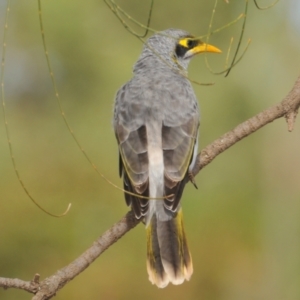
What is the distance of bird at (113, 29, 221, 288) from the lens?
4922 millimetres

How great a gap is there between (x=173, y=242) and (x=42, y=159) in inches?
403

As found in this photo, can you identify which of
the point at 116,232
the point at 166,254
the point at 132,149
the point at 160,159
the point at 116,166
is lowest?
the point at 116,232

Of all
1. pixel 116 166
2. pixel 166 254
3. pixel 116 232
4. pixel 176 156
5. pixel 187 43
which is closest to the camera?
pixel 116 232

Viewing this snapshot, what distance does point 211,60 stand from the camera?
52.1 feet

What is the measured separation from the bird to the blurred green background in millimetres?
7903

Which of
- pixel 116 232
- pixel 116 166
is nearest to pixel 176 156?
pixel 116 232

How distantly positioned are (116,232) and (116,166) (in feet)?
30.9

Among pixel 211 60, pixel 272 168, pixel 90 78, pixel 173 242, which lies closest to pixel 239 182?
pixel 272 168

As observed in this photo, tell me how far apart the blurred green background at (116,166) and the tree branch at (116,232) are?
8658mm

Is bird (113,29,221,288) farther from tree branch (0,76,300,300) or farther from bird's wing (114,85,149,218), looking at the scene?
tree branch (0,76,300,300)

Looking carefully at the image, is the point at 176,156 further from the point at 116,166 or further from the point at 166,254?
the point at 116,166

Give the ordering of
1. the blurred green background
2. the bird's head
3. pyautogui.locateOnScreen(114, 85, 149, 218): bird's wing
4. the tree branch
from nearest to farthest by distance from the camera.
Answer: the tree branch, pyautogui.locateOnScreen(114, 85, 149, 218): bird's wing, the bird's head, the blurred green background

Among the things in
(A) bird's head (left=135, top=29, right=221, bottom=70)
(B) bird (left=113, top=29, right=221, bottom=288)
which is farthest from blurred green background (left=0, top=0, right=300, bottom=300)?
(B) bird (left=113, top=29, right=221, bottom=288)

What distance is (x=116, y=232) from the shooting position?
4.42 meters
